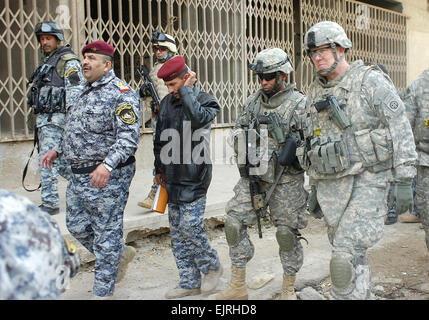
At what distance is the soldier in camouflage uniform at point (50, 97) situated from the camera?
453 cm

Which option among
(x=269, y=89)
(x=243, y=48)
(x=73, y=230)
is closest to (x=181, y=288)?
(x=73, y=230)

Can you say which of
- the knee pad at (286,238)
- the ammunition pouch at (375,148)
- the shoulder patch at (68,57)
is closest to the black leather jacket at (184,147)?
the knee pad at (286,238)

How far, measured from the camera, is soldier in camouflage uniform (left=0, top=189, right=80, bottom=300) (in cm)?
140

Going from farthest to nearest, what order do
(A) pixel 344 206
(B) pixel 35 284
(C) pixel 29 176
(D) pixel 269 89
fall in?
(C) pixel 29 176 < (D) pixel 269 89 < (A) pixel 344 206 < (B) pixel 35 284

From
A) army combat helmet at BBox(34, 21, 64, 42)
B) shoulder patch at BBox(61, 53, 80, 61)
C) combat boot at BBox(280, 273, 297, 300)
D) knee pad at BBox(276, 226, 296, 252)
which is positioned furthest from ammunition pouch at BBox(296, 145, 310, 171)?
army combat helmet at BBox(34, 21, 64, 42)

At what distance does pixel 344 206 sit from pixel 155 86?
2.62 meters

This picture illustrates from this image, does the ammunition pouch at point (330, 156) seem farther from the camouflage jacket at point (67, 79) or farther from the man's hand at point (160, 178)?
the camouflage jacket at point (67, 79)

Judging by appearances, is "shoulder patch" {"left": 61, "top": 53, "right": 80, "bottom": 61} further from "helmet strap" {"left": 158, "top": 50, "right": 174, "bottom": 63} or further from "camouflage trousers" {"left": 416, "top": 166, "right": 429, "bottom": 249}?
"camouflage trousers" {"left": 416, "top": 166, "right": 429, "bottom": 249}

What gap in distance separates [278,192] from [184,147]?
72 centimetres

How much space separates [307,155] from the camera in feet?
10.3

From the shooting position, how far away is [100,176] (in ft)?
10.1

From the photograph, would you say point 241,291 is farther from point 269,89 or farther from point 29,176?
point 29,176

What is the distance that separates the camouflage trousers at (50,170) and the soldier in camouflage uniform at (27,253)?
312cm

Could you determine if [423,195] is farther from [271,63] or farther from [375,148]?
[271,63]
